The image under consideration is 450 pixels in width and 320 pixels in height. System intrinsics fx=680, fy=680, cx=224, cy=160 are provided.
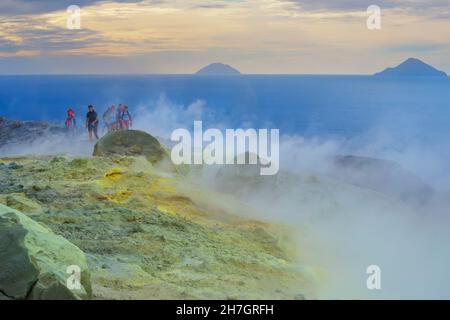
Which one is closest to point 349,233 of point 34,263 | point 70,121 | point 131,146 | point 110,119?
point 131,146

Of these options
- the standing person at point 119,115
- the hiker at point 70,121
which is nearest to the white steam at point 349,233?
the standing person at point 119,115

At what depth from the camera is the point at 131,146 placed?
15633mm

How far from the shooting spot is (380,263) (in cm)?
1020

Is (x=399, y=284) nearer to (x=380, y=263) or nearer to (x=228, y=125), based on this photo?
(x=380, y=263)

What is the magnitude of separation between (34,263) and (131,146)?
940 centimetres

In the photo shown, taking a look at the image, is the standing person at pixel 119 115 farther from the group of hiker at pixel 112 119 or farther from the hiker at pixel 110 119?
the hiker at pixel 110 119

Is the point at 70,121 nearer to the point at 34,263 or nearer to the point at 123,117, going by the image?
the point at 123,117

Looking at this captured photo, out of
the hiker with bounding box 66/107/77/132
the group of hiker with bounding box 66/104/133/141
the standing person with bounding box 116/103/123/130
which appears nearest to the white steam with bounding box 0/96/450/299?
the group of hiker with bounding box 66/104/133/141

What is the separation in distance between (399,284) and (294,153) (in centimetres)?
2345

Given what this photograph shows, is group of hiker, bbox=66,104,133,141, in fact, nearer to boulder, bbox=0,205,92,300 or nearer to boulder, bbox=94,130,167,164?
boulder, bbox=94,130,167,164

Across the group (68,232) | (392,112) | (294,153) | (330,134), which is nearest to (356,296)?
(68,232)

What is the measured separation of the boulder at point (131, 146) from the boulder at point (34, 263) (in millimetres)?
8423

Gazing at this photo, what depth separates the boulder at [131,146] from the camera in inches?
607

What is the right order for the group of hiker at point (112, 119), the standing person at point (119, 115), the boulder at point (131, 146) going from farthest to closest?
the group of hiker at point (112, 119), the standing person at point (119, 115), the boulder at point (131, 146)
